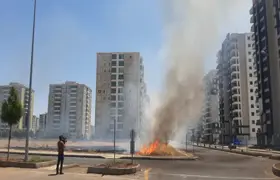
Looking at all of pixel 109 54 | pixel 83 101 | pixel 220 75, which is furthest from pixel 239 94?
pixel 83 101

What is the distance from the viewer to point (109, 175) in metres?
16.0

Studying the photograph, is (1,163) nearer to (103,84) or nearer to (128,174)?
(128,174)

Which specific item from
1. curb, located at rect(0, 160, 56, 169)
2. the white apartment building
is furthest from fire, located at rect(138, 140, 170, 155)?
the white apartment building

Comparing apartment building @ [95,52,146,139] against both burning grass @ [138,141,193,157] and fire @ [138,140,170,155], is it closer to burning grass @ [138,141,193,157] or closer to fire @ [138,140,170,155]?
fire @ [138,140,170,155]

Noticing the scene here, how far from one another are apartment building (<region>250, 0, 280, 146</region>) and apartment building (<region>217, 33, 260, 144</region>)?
23.0m

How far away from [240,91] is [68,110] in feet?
231

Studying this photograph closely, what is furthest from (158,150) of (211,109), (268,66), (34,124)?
(34,124)

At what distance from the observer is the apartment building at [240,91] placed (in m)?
112

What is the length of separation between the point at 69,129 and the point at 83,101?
13904mm

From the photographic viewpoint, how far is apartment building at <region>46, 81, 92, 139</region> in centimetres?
13350

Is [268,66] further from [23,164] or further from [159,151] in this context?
[23,164]

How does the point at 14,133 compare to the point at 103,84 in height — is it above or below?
below

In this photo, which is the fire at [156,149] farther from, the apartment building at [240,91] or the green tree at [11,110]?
the apartment building at [240,91]

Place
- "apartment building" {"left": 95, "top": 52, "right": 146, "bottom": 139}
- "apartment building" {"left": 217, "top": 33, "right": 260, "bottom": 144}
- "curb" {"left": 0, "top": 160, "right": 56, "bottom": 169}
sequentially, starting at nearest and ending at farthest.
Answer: "curb" {"left": 0, "top": 160, "right": 56, "bottom": 169} < "apartment building" {"left": 95, "top": 52, "right": 146, "bottom": 139} < "apartment building" {"left": 217, "top": 33, "right": 260, "bottom": 144}
